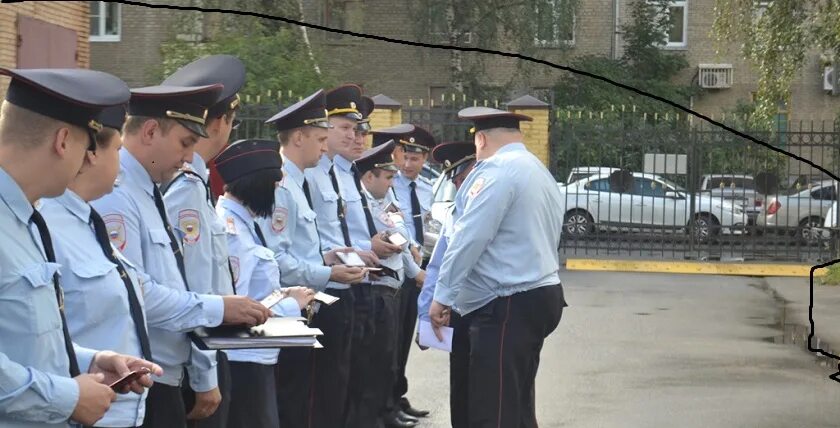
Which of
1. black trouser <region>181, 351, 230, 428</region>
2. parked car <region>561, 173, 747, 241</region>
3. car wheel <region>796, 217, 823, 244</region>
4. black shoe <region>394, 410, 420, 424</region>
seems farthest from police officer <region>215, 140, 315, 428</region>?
car wheel <region>796, 217, 823, 244</region>

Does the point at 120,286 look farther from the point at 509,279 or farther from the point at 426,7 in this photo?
the point at 426,7

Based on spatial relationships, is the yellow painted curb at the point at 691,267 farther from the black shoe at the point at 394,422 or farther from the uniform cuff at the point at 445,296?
the uniform cuff at the point at 445,296

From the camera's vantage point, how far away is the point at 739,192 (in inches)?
923

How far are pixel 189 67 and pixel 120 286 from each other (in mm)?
1455

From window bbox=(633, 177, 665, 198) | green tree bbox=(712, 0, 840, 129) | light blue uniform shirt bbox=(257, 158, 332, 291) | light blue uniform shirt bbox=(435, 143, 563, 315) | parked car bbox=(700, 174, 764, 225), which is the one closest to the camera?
light blue uniform shirt bbox=(257, 158, 332, 291)

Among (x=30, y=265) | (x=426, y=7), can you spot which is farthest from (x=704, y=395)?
(x=426, y=7)

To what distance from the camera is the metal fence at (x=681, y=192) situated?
20562mm

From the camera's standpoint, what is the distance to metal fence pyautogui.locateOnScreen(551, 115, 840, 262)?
20.6m

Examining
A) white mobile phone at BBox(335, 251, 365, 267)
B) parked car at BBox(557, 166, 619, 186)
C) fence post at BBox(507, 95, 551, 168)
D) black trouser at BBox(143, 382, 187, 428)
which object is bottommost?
black trouser at BBox(143, 382, 187, 428)

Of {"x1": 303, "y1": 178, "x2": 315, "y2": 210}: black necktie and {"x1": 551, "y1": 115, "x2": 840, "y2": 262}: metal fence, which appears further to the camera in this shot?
{"x1": 551, "y1": 115, "x2": 840, "y2": 262}: metal fence

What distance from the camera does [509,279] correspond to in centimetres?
644

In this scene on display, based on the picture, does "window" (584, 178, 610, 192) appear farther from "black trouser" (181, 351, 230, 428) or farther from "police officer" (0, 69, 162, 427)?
"police officer" (0, 69, 162, 427)

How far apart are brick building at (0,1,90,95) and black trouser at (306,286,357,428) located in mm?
8580

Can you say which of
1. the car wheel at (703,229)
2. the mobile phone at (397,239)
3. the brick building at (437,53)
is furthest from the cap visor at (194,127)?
the brick building at (437,53)
